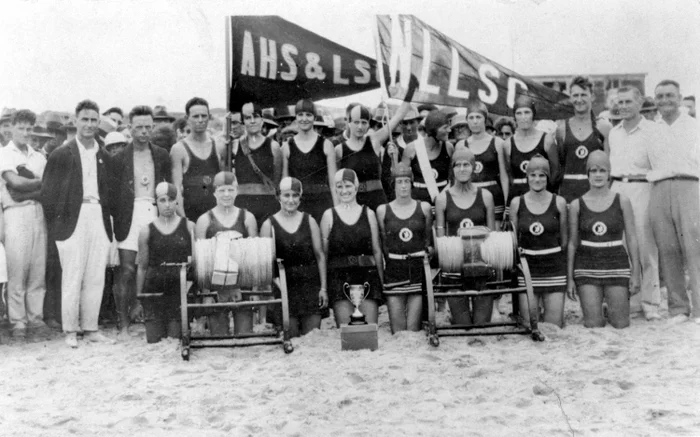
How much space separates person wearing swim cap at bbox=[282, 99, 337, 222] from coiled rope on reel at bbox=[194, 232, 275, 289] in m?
1.25

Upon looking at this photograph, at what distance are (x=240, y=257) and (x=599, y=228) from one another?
10.9 ft

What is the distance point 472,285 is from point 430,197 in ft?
4.41

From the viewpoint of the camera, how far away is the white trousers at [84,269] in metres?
6.23

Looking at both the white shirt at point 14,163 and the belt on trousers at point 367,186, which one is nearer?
the white shirt at point 14,163

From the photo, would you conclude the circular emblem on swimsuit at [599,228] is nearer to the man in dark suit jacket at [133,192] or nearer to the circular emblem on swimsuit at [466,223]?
the circular emblem on swimsuit at [466,223]

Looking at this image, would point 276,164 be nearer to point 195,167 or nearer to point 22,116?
point 195,167

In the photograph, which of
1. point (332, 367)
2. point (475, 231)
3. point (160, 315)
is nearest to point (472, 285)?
point (475, 231)

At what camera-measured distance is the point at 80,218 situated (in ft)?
20.8

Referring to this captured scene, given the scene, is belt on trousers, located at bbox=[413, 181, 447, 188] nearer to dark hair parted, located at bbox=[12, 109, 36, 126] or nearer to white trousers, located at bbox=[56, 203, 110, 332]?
white trousers, located at bbox=[56, 203, 110, 332]

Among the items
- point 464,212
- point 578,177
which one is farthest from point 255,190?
point 578,177

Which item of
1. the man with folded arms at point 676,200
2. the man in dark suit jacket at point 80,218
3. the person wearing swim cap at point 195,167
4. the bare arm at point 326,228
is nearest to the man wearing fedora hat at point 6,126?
the man in dark suit jacket at point 80,218

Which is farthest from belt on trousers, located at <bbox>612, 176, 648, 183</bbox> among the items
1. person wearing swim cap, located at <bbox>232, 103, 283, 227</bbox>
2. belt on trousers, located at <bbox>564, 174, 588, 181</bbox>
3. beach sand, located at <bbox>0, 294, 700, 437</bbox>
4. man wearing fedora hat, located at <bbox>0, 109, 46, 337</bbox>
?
man wearing fedora hat, located at <bbox>0, 109, 46, 337</bbox>

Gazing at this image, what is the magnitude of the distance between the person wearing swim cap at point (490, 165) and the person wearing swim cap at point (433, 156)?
0.96 ft

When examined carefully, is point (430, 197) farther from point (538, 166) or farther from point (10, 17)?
point (10, 17)
